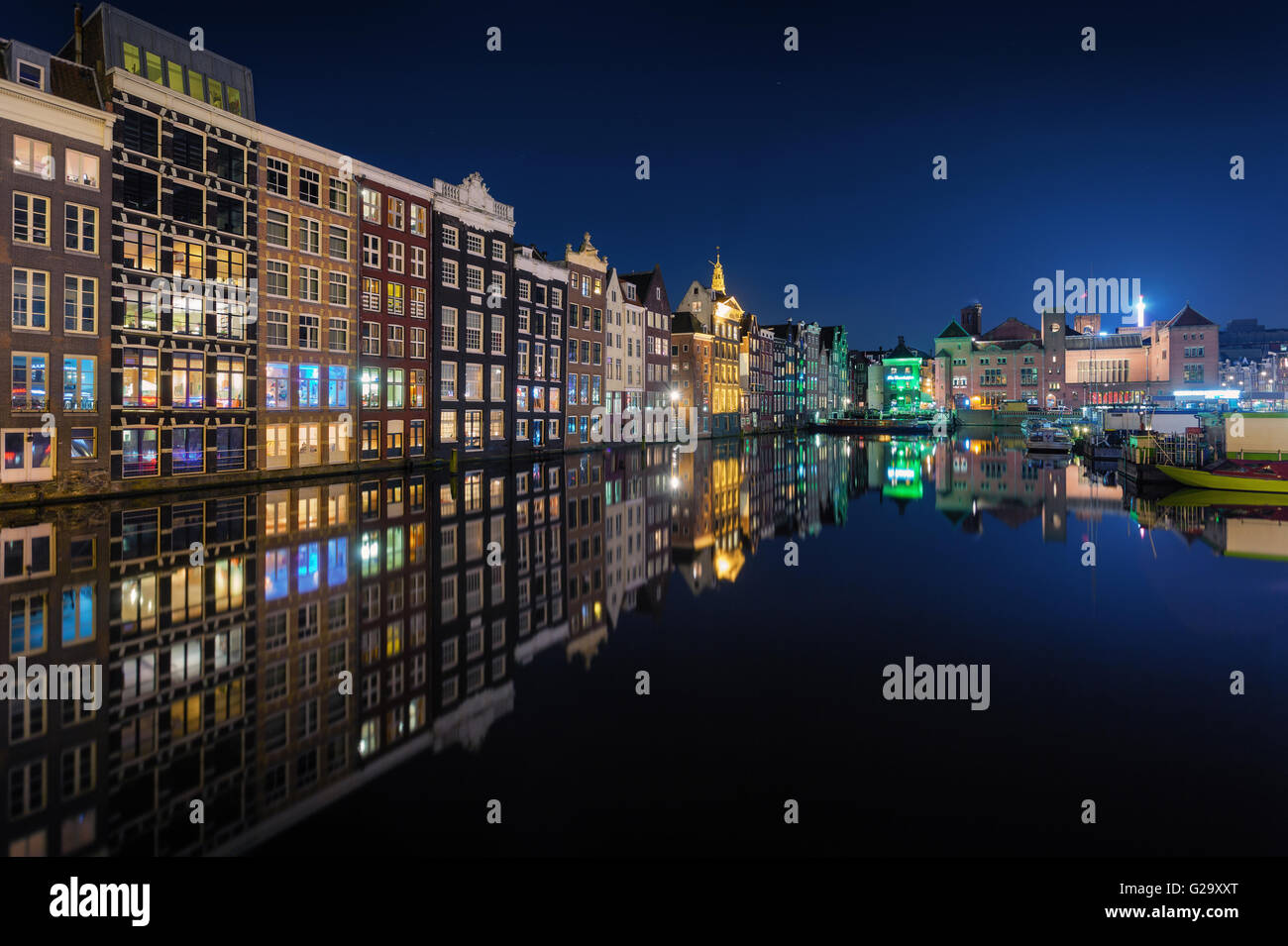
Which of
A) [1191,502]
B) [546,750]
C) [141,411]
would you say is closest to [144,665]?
[546,750]

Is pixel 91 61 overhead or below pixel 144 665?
overhead

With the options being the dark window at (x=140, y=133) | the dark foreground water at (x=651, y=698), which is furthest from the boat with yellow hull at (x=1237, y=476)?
the dark window at (x=140, y=133)

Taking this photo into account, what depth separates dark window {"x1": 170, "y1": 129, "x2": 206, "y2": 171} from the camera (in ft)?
119

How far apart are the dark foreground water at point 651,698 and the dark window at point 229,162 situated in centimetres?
2427

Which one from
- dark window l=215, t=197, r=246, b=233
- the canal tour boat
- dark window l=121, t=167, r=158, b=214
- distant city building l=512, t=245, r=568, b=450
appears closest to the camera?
dark window l=121, t=167, r=158, b=214

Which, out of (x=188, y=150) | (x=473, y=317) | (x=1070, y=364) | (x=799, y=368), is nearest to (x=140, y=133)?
(x=188, y=150)

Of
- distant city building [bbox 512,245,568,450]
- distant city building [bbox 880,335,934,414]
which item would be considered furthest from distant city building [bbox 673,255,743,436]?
distant city building [bbox 880,335,934,414]

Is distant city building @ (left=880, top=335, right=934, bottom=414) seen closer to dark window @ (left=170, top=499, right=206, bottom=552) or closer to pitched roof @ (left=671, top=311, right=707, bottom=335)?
pitched roof @ (left=671, top=311, right=707, bottom=335)

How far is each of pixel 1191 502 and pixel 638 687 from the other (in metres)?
34.7

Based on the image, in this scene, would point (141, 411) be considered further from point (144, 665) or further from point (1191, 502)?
point (1191, 502)

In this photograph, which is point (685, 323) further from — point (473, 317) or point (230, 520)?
point (230, 520)

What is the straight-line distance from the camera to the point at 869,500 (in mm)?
34344

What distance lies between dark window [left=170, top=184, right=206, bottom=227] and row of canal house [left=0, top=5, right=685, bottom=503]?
0.33 ft
